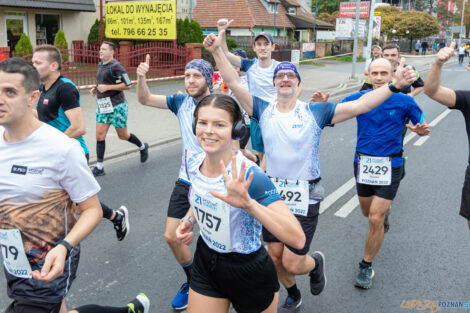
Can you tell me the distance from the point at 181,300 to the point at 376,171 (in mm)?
2193

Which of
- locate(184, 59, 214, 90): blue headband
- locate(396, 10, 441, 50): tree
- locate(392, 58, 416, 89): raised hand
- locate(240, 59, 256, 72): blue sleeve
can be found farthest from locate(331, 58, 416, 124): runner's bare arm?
locate(396, 10, 441, 50): tree

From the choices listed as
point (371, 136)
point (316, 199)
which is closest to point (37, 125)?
point (316, 199)

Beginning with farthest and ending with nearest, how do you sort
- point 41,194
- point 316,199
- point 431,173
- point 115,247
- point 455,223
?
point 431,173, point 455,223, point 115,247, point 316,199, point 41,194

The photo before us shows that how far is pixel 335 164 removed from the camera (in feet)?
27.1

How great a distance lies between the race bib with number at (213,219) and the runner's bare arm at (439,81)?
2061 millimetres

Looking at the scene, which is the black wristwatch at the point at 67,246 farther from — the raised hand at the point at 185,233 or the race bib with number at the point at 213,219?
the race bib with number at the point at 213,219

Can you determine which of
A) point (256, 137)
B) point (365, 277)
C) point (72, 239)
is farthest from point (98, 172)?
point (72, 239)

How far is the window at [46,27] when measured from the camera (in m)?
21.8

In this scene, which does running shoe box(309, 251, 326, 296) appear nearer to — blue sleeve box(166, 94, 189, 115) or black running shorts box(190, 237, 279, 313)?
black running shorts box(190, 237, 279, 313)

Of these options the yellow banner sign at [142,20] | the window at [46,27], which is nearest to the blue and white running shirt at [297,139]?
the yellow banner sign at [142,20]

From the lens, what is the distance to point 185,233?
2648 mm

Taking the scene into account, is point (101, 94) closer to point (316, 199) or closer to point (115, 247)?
point (115, 247)

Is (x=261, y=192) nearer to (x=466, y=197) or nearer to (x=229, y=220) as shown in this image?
(x=229, y=220)

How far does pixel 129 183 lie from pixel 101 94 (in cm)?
162
